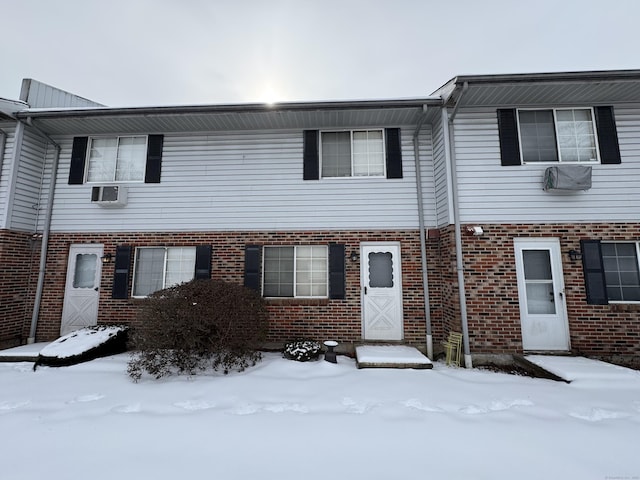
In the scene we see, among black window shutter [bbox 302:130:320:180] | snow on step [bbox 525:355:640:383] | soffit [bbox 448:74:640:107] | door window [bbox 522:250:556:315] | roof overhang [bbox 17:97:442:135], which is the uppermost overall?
soffit [bbox 448:74:640:107]

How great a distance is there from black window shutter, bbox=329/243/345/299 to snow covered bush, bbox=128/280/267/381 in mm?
1951

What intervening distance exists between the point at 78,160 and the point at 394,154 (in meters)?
7.83

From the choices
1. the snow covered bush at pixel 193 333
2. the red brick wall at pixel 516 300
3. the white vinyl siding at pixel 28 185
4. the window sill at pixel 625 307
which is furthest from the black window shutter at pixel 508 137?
the white vinyl siding at pixel 28 185

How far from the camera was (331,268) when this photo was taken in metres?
6.42

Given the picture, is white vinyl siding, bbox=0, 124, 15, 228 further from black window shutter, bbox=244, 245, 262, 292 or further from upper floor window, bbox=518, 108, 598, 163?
upper floor window, bbox=518, 108, 598, 163

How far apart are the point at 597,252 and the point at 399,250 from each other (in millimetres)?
3839

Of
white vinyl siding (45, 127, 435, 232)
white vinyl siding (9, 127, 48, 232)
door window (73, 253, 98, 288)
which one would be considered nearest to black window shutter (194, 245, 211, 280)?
white vinyl siding (45, 127, 435, 232)

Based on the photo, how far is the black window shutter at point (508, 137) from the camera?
5941 millimetres

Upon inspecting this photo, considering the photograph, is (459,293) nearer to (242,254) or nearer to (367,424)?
(367,424)

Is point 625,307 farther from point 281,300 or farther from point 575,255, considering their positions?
point 281,300

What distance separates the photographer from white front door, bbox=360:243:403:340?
20.5 ft

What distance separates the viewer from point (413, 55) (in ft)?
46.6

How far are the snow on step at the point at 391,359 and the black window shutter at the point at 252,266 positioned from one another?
8.90 ft

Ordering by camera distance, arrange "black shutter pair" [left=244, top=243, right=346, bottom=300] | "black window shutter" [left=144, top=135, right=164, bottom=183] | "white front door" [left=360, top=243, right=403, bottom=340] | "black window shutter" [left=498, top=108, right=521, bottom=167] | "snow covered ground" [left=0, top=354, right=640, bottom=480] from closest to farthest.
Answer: "snow covered ground" [left=0, top=354, right=640, bottom=480]
"black window shutter" [left=498, top=108, right=521, bottom=167]
"white front door" [left=360, top=243, right=403, bottom=340]
"black shutter pair" [left=244, top=243, right=346, bottom=300]
"black window shutter" [left=144, top=135, right=164, bottom=183]
